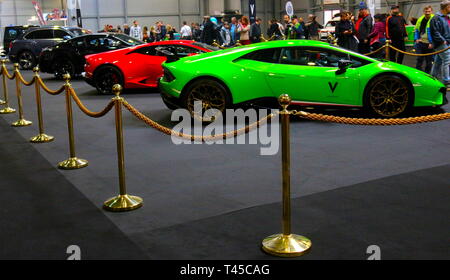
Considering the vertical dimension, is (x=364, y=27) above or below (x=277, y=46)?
above

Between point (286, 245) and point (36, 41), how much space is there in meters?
19.4

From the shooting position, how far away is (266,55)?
28.1ft

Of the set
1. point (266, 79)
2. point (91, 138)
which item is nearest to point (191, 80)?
point (266, 79)

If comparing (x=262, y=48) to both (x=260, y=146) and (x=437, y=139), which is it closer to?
(x=260, y=146)

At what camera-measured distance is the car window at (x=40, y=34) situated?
20891 millimetres

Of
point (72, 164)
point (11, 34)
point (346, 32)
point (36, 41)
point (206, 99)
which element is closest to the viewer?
point (72, 164)

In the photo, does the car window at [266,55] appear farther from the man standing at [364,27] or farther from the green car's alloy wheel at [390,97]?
the man standing at [364,27]

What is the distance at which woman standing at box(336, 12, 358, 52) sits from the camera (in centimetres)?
1320

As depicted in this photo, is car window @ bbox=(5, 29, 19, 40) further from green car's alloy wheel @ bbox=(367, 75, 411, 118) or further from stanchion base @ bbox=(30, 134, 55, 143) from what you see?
green car's alloy wheel @ bbox=(367, 75, 411, 118)

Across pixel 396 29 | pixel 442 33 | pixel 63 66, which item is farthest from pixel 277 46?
pixel 63 66

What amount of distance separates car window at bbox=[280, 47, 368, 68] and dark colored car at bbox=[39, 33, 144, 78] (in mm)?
8889

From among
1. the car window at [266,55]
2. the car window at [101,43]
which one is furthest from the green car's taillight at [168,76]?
the car window at [101,43]

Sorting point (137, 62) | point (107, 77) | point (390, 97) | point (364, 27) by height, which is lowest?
point (390, 97)

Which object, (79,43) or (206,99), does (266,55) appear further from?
(79,43)
